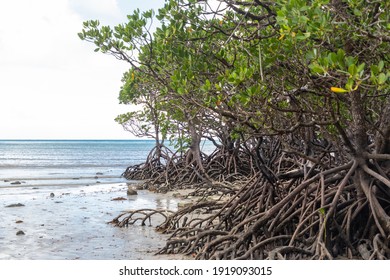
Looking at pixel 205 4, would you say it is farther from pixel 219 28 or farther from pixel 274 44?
pixel 274 44

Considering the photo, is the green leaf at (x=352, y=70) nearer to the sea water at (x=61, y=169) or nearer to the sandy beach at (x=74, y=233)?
the sandy beach at (x=74, y=233)

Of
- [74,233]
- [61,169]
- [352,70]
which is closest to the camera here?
[352,70]

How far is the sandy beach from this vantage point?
6.68 metres

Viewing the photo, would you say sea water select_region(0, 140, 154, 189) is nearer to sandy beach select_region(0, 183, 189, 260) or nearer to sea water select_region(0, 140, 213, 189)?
sea water select_region(0, 140, 213, 189)

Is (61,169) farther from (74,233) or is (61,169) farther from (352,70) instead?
Answer: (352,70)

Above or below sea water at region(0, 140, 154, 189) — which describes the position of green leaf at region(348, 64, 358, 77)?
above

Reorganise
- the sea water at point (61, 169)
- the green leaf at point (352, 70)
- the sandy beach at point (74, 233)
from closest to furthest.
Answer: the green leaf at point (352, 70)
the sandy beach at point (74, 233)
the sea water at point (61, 169)

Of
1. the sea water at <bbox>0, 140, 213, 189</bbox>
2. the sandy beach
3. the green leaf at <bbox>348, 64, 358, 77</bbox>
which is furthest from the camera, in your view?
the sea water at <bbox>0, 140, 213, 189</bbox>

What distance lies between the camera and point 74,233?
8.21 m

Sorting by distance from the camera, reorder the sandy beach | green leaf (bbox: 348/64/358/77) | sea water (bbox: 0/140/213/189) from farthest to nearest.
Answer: sea water (bbox: 0/140/213/189)
the sandy beach
green leaf (bbox: 348/64/358/77)

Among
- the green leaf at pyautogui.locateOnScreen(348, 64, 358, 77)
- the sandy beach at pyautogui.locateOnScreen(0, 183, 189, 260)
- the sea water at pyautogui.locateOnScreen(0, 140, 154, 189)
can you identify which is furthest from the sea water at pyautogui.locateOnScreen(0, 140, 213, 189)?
the green leaf at pyautogui.locateOnScreen(348, 64, 358, 77)

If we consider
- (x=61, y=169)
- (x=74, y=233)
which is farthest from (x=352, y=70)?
(x=61, y=169)

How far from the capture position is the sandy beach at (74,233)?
263 inches

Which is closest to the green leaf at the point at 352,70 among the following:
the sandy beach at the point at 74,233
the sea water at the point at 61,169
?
the sandy beach at the point at 74,233
